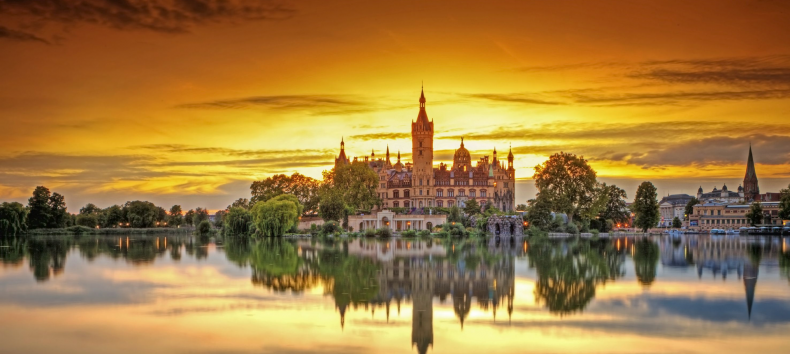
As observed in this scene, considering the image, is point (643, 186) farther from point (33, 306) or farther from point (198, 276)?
point (33, 306)

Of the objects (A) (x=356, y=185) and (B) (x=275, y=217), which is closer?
(B) (x=275, y=217)

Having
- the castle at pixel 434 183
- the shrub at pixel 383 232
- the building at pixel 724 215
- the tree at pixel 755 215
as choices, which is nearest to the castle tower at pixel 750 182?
the building at pixel 724 215

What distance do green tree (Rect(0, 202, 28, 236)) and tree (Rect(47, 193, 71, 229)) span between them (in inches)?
489

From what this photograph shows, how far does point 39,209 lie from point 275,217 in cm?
4192

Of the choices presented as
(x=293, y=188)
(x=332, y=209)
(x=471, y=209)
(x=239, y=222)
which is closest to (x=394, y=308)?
(x=239, y=222)

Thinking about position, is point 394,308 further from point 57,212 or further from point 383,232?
point 57,212

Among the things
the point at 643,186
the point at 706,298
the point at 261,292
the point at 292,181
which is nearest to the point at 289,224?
the point at 292,181

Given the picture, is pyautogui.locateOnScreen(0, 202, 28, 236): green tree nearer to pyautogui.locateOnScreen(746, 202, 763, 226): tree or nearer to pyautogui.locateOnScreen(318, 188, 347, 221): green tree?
pyautogui.locateOnScreen(318, 188, 347, 221): green tree

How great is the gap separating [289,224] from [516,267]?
4579 cm

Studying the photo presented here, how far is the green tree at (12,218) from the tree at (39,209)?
31.0 feet

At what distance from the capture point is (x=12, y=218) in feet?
282

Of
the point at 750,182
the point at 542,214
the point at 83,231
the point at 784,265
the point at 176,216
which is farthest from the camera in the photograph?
the point at 750,182

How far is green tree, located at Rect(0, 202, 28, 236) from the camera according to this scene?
85375mm

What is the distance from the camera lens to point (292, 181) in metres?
106
